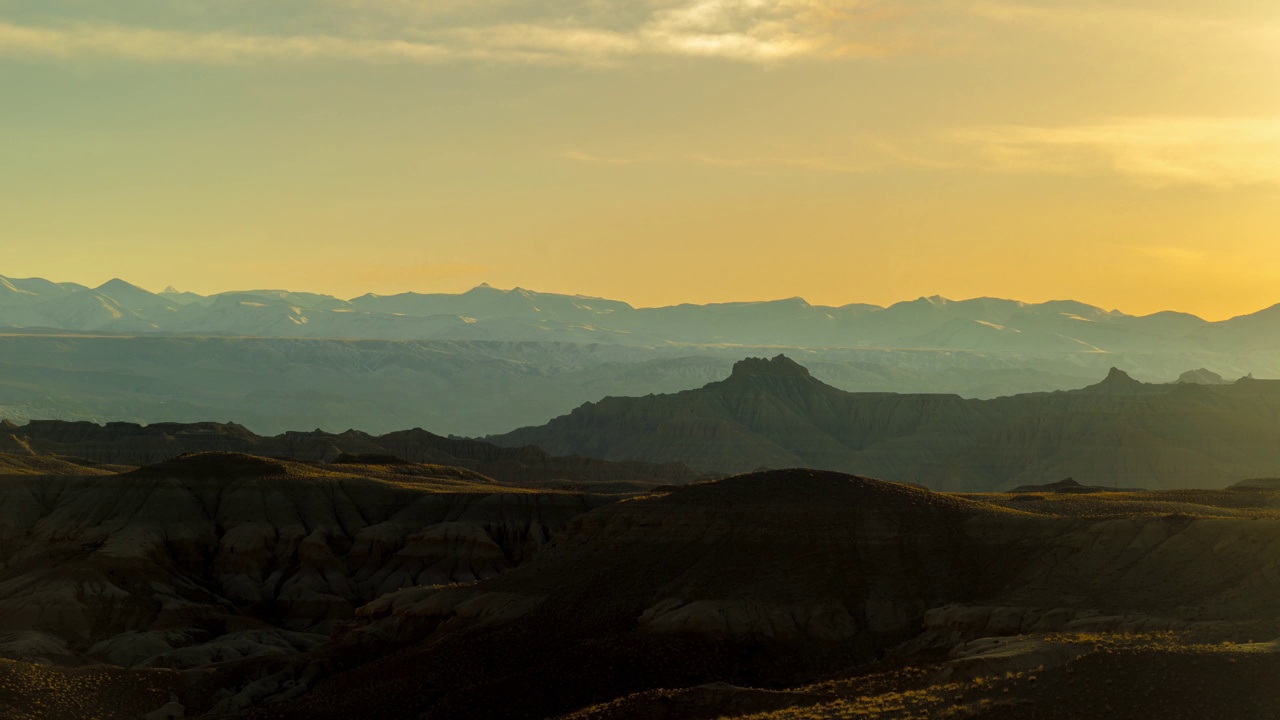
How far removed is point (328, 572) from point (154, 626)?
2038cm

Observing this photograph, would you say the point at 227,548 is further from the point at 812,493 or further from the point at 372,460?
the point at 812,493

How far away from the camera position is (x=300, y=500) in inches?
5758

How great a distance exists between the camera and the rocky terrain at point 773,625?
54.7 m

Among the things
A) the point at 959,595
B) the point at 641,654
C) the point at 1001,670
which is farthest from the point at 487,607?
the point at 1001,670

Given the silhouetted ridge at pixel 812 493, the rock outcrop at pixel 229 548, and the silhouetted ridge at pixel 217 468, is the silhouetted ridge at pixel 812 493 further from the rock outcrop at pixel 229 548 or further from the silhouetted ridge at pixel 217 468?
the silhouetted ridge at pixel 217 468

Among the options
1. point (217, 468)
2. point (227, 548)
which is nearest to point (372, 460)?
point (217, 468)

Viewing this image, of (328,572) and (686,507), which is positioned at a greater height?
(686,507)

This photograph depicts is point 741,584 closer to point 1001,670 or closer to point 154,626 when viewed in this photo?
point 1001,670

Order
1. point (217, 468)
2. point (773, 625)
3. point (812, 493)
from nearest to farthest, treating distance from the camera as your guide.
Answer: point (773, 625) < point (812, 493) < point (217, 468)

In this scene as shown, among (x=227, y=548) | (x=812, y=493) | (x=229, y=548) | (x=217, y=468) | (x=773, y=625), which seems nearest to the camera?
(x=773, y=625)

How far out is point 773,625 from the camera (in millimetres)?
76750

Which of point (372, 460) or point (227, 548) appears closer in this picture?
point (227, 548)

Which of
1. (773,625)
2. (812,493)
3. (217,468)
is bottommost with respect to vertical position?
(773,625)

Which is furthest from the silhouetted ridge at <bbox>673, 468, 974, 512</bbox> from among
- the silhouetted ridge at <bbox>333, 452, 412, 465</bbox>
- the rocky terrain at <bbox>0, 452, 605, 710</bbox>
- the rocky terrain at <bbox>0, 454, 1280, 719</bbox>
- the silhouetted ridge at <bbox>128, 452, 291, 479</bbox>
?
the silhouetted ridge at <bbox>333, 452, 412, 465</bbox>
